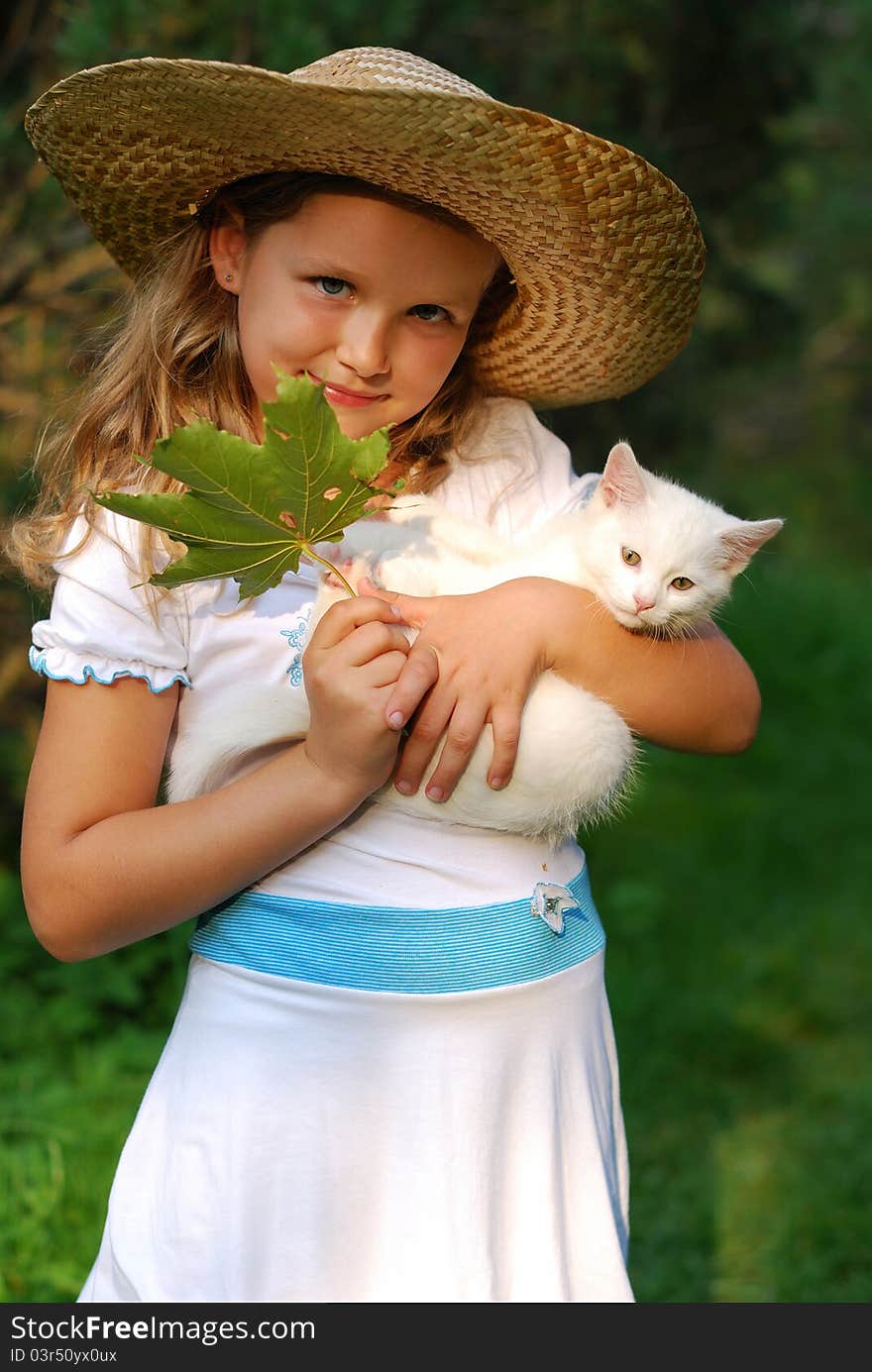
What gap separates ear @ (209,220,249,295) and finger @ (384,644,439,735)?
24.1 inches

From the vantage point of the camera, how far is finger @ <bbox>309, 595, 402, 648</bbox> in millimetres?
A: 1514

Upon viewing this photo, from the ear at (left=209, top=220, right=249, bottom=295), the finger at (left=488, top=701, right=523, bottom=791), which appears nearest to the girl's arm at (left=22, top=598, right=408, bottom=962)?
the finger at (left=488, top=701, right=523, bottom=791)

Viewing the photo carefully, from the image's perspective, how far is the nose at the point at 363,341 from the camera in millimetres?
1649

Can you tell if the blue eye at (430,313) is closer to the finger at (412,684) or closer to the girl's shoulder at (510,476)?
the girl's shoulder at (510,476)

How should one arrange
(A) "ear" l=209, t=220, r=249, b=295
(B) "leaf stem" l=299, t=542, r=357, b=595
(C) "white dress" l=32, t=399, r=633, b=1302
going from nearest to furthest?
(B) "leaf stem" l=299, t=542, r=357, b=595, (C) "white dress" l=32, t=399, r=633, b=1302, (A) "ear" l=209, t=220, r=249, b=295

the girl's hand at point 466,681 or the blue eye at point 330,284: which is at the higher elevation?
the blue eye at point 330,284

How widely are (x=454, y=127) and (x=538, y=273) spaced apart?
0.34 meters

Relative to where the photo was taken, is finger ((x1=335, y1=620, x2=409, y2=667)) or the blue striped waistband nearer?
finger ((x1=335, y1=620, x2=409, y2=667))

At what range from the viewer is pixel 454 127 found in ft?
5.10

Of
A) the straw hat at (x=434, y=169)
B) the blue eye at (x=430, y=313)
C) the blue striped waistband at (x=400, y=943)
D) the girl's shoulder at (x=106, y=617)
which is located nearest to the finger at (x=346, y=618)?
A: the girl's shoulder at (x=106, y=617)

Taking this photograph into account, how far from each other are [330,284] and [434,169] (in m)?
0.19

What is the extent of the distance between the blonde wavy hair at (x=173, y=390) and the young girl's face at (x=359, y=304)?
0.12ft

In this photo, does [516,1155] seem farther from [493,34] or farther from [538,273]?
[493,34]

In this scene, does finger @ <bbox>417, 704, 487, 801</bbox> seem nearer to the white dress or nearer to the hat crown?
the white dress
